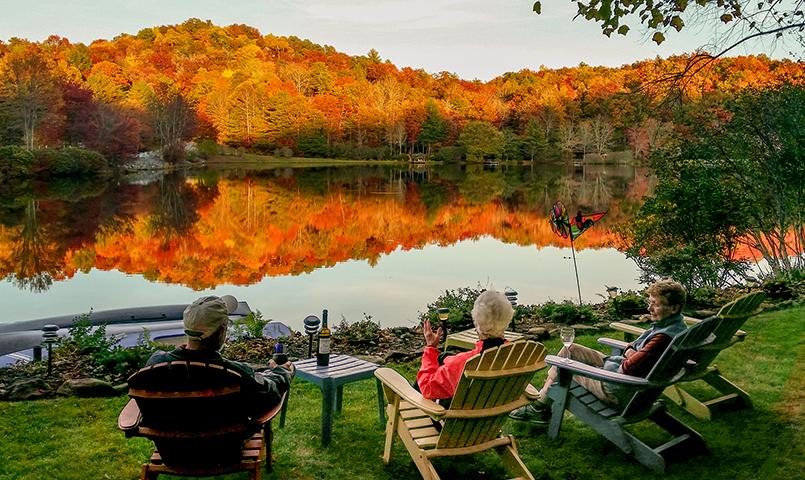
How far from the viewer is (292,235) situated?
69.5 ft

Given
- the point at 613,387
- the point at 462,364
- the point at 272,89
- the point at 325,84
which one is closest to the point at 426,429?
the point at 462,364

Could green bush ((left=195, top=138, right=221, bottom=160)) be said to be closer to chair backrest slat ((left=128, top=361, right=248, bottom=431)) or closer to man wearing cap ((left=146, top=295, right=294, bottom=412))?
man wearing cap ((left=146, top=295, right=294, bottom=412))

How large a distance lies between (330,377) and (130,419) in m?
1.46

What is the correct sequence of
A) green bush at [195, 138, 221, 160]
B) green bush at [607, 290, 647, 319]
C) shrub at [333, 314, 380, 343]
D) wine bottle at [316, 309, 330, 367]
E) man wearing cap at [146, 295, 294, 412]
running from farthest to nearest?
green bush at [195, 138, 221, 160]
green bush at [607, 290, 647, 319]
shrub at [333, 314, 380, 343]
wine bottle at [316, 309, 330, 367]
man wearing cap at [146, 295, 294, 412]

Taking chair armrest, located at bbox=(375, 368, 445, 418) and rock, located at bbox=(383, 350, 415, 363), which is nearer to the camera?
chair armrest, located at bbox=(375, 368, 445, 418)

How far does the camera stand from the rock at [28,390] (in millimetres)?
5285

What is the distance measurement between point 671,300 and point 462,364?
145cm

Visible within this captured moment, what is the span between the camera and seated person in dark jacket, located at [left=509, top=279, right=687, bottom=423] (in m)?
3.87

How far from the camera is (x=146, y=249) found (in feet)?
61.1

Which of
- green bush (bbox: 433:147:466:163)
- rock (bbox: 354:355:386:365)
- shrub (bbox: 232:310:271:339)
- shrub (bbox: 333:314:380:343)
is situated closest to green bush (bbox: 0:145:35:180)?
shrub (bbox: 232:310:271:339)

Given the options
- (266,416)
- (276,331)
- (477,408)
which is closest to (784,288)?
(276,331)

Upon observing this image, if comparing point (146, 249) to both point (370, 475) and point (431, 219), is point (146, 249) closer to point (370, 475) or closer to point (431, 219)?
point (431, 219)

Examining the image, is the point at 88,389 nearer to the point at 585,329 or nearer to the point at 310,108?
the point at 585,329

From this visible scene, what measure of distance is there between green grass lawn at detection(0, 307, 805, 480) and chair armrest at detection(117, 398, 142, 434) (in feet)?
2.85
